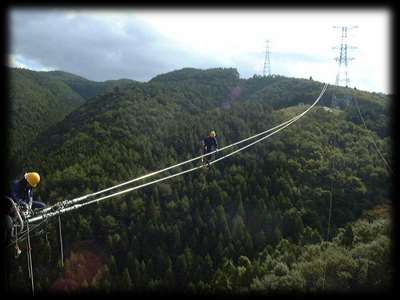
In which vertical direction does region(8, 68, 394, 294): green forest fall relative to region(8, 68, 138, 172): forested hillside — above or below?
below

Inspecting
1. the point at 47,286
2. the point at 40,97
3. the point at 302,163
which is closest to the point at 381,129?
the point at 302,163

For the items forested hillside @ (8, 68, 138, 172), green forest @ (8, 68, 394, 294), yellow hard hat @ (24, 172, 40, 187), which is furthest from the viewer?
forested hillside @ (8, 68, 138, 172)

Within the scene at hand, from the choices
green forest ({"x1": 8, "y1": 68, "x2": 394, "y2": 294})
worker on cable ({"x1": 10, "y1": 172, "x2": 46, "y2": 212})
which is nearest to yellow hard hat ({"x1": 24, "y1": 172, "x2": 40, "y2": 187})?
worker on cable ({"x1": 10, "y1": 172, "x2": 46, "y2": 212})

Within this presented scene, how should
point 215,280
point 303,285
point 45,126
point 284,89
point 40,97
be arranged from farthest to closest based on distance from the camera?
point 40,97, point 45,126, point 284,89, point 215,280, point 303,285

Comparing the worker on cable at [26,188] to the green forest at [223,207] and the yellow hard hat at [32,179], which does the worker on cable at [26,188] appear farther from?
the green forest at [223,207]

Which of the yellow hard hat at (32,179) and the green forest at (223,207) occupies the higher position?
the yellow hard hat at (32,179)

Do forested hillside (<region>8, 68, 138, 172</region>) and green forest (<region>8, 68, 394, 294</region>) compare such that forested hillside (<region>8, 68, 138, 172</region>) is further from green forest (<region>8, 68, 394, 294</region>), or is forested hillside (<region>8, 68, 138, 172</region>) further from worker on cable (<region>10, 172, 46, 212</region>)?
worker on cable (<region>10, 172, 46, 212</region>)

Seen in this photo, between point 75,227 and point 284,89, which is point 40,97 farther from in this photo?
point 75,227

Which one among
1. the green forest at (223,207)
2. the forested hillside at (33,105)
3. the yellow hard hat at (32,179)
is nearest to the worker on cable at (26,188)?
the yellow hard hat at (32,179)
